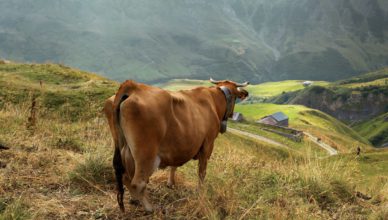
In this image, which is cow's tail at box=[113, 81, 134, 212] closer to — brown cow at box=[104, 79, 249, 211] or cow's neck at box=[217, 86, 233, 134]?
brown cow at box=[104, 79, 249, 211]

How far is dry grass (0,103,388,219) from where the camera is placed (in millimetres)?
7262

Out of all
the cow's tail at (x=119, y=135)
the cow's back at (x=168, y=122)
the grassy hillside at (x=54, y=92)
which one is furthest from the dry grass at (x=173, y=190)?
the grassy hillside at (x=54, y=92)

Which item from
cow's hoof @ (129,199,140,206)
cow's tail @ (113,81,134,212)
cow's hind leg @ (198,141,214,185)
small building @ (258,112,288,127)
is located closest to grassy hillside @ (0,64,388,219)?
cow's hoof @ (129,199,140,206)

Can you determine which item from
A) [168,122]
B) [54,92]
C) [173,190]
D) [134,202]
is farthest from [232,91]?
[54,92]

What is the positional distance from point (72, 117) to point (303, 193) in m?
13.8

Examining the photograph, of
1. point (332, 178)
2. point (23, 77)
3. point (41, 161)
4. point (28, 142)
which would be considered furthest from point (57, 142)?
point (23, 77)

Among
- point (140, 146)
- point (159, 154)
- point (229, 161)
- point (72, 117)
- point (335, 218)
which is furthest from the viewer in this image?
point (72, 117)

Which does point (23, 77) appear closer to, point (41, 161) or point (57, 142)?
point (57, 142)

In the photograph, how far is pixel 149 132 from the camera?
6945mm

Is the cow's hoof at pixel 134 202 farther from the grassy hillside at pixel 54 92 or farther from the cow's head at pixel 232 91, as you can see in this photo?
the grassy hillside at pixel 54 92

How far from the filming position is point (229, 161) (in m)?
10.8

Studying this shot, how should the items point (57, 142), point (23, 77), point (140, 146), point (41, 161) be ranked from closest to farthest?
point (140, 146) → point (41, 161) → point (57, 142) → point (23, 77)

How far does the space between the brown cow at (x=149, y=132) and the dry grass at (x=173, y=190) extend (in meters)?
0.72

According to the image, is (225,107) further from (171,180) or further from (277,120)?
(277,120)
